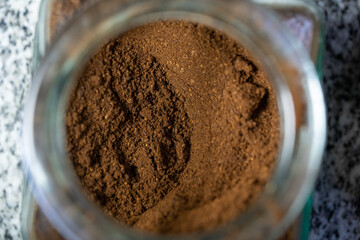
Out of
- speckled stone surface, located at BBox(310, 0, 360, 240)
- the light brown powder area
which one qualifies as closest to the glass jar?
the light brown powder area

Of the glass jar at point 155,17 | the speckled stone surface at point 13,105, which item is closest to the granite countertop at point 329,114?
the speckled stone surface at point 13,105

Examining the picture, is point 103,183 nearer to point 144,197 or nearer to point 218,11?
point 144,197

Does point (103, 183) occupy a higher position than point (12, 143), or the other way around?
point (12, 143)

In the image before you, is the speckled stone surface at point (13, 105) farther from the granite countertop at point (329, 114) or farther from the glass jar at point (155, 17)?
the glass jar at point (155, 17)

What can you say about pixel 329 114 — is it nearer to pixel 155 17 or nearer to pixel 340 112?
pixel 340 112

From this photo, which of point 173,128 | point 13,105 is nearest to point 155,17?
point 173,128

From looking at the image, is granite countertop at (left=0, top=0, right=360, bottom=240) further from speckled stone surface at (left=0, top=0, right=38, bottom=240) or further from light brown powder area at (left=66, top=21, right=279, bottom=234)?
light brown powder area at (left=66, top=21, right=279, bottom=234)

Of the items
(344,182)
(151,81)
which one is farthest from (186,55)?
(344,182)

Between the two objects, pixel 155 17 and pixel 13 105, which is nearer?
pixel 155 17
